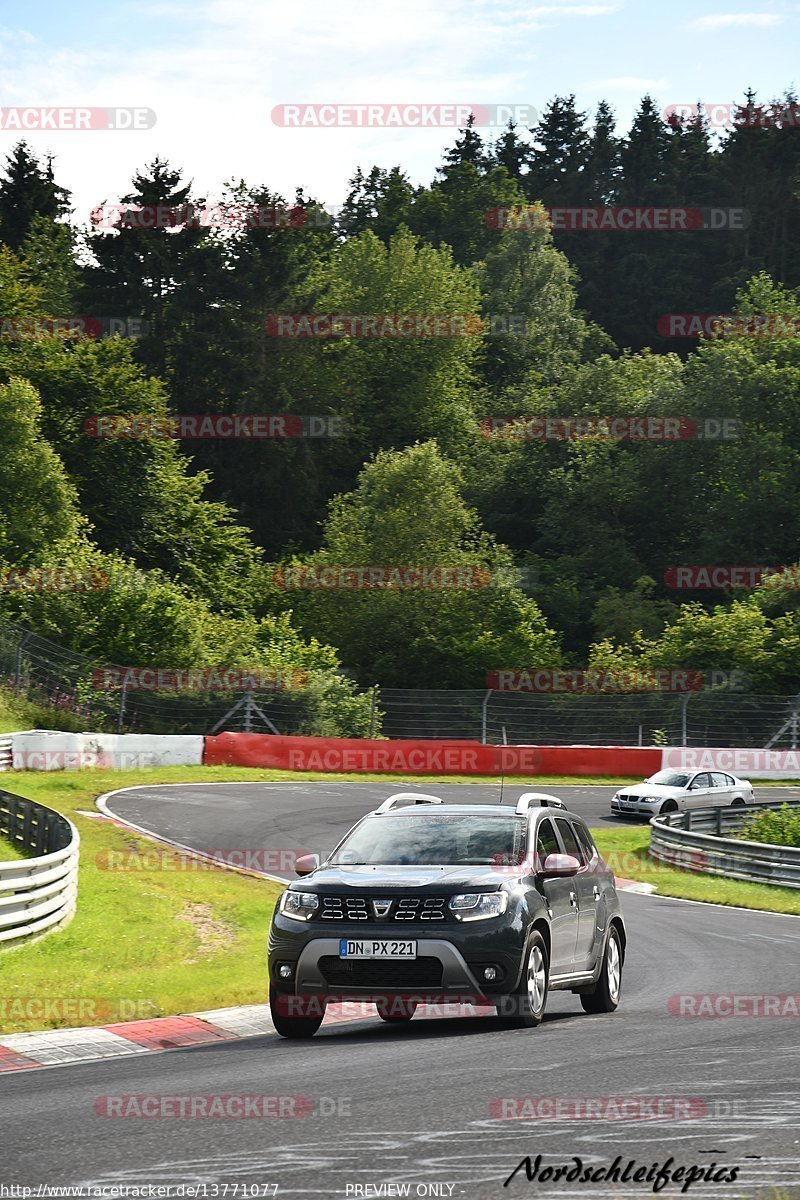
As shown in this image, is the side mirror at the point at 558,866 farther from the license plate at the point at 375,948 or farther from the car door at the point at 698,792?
the car door at the point at 698,792

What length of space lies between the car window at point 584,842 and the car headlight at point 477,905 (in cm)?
227

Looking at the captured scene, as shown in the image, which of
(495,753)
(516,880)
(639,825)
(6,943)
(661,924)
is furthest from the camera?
(495,753)

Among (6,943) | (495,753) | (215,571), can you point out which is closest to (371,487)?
(215,571)

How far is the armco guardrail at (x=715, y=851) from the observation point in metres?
27.4

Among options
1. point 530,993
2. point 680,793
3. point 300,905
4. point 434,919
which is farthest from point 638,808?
point 434,919

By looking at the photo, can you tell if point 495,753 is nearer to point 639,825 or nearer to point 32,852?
point 639,825

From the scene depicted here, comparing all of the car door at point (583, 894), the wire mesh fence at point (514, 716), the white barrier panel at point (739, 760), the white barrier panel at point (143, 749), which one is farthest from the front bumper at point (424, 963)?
the white barrier panel at point (739, 760)

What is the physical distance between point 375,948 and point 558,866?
1701mm

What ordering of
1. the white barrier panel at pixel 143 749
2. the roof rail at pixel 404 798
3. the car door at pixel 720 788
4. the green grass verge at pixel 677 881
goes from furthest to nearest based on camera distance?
the white barrier panel at pixel 143 749, the car door at pixel 720 788, the green grass verge at pixel 677 881, the roof rail at pixel 404 798

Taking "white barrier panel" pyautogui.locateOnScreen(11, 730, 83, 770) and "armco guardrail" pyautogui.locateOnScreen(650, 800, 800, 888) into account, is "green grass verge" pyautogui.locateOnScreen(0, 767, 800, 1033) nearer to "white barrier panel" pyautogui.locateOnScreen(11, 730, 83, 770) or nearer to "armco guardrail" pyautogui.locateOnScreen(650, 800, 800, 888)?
"armco guardrail" pyautogui.locateOnScreen(650, 800, 800, 888)

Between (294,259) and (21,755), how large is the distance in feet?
163

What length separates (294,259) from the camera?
8062 cm

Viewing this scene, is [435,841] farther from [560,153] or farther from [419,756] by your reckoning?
[560,153]

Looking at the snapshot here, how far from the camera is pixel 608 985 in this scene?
517 inches
